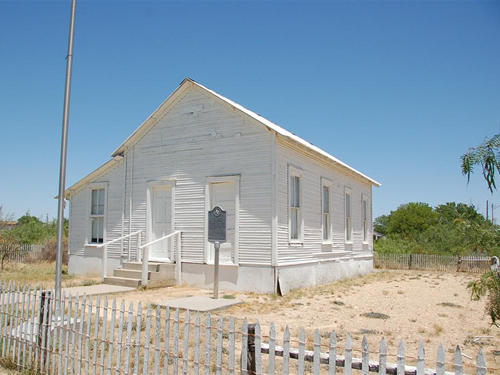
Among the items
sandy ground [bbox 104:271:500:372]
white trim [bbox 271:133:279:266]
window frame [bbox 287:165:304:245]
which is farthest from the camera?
window frame [bbox 287:165:304:245]

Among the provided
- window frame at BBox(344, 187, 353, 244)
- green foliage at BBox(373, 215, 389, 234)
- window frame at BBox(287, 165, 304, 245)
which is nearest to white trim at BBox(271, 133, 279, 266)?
window frame at BBox(287, 165, 304, 245)

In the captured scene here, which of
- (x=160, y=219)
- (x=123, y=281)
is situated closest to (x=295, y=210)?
(x=160, y=219)

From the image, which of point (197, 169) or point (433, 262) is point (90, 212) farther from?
point (433, 262)

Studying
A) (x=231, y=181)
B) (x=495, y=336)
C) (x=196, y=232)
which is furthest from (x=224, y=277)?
(x=495, y=336)

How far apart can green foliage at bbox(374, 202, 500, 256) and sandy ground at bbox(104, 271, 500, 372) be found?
1.55m

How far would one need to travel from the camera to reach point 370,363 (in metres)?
3.69

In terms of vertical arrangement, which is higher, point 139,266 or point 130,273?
point 139,266

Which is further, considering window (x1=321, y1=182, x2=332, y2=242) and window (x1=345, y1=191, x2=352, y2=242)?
window (x1=345, y1=191, x2=352, y2=242)

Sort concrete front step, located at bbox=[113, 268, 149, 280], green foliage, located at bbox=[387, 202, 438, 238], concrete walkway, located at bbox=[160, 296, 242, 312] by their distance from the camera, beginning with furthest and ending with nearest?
green foliage, located at bbox=[387, 202, 438, 238] → concrete front step, located at bbox=[113, 268, 149, 280] → concrete walkway, located at bbox=[160, 296, 242, 312]

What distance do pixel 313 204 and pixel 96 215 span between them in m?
8.36

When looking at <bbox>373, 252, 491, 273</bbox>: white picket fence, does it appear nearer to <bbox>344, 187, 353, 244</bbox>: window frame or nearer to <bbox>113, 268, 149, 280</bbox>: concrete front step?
<bbox>344, 187, 353, 244</bbox>: window frame

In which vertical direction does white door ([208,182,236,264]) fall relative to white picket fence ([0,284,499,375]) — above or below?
above

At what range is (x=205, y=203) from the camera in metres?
14.3

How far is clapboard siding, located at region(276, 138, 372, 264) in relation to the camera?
1366 centimetres
